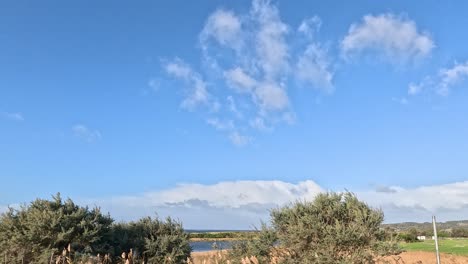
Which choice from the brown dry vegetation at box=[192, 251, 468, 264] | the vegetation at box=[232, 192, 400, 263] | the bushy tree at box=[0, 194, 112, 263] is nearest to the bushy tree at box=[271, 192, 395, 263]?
the vegetation at box=[232, 192, 400, 263]

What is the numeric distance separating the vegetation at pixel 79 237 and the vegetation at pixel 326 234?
8.74 feet

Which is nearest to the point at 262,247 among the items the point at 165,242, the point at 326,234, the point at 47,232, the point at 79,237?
the point at 326,234

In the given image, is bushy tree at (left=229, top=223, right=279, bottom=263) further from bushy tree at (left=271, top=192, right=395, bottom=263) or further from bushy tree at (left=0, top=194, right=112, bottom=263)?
bushy tree at (left=0, top=194, right=112, bottom=263)

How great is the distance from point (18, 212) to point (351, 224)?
9.59m

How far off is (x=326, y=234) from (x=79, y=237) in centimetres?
679

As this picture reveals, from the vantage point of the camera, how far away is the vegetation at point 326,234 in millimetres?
10797

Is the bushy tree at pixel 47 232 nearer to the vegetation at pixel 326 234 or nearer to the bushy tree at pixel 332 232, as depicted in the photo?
the vegetation at pixel 326 234

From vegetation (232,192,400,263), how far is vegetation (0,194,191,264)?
8.74 feet

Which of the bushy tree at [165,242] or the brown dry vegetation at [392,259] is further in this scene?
the bushy tree at [165,242]

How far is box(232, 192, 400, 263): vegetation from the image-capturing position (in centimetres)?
1080

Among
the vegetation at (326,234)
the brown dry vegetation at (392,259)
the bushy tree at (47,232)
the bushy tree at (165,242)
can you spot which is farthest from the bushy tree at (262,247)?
the bushy tree at (47,232)

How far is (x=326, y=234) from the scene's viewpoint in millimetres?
11133

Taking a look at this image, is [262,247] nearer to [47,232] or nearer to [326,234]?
[326,234]

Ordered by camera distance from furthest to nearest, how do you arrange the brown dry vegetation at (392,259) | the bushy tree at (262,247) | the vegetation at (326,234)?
the bushy tree at (262,247) < the vegetation at (326,234) < the brown dry vegetation at (392,259)
